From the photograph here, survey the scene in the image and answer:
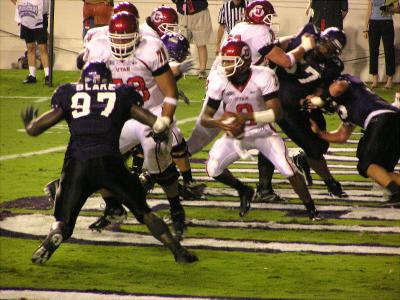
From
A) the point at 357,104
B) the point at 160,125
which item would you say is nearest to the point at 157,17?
the point at 357,104

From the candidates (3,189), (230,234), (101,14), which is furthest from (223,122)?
(101,14)

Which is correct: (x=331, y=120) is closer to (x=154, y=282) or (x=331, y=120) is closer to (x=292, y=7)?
(x=292, y=7)

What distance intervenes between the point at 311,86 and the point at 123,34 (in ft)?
6.87

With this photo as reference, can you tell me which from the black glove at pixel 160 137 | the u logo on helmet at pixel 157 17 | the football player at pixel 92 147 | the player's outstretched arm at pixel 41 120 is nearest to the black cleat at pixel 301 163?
the u logo on helmet at pixel 157 17

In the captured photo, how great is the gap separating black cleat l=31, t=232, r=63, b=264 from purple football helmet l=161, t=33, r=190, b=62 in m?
2.55

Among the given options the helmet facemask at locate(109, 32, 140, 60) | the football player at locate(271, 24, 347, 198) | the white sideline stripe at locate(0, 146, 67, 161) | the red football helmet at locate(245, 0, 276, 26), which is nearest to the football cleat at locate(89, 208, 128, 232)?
the helmet facemask at locate(109, 32, 140, 60)

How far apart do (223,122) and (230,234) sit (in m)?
0.80

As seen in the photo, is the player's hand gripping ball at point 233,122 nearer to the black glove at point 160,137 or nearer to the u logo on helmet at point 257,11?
the black glove at point 160,137

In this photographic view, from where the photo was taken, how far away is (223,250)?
7.67 metres

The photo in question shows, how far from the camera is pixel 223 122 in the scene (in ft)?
27.1

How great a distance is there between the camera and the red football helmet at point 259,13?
31.2 feet

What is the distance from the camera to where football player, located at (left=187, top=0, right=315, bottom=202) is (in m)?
9.29

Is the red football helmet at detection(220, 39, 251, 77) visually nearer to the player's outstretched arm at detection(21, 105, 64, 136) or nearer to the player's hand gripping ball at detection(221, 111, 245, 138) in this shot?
the player's hand gripping ball at detection(221, 111, 245, 138)

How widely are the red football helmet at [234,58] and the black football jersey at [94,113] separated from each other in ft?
4.31
